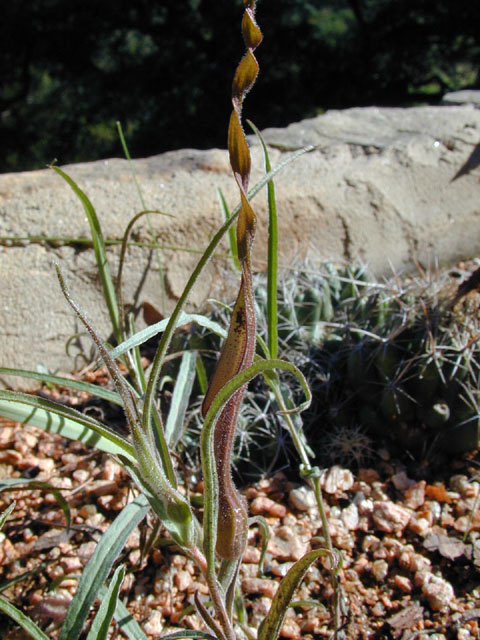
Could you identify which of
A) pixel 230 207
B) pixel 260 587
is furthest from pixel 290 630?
pixel 230 207

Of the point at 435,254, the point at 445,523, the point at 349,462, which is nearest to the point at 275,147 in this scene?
the point at 435,254

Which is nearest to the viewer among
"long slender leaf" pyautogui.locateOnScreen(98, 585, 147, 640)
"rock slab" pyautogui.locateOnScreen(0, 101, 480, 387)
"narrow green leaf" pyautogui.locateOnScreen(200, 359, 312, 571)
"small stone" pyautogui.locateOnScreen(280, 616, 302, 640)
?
"narrow green leaf" pyautogui.locateOnScreen(200, 359, 312, 571)

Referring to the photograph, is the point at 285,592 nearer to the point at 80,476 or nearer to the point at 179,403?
the point at 179,403

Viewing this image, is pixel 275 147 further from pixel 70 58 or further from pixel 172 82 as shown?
pixel 70 58

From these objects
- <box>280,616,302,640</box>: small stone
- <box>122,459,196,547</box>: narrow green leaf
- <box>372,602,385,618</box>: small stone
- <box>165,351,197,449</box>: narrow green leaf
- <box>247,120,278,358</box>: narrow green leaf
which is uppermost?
<box>247,120,278,358</box>: narrow green leaf

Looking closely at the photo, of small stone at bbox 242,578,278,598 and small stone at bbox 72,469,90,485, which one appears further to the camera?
small stone at bbox 72,469,90,485

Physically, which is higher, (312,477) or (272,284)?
(272,284)

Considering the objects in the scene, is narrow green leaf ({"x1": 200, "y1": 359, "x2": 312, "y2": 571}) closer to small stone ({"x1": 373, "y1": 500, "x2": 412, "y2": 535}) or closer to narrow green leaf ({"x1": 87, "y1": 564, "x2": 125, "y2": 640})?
narrow green leaf ({"x1": 87, "y1": 564, "x2": 125, "y2": 640})

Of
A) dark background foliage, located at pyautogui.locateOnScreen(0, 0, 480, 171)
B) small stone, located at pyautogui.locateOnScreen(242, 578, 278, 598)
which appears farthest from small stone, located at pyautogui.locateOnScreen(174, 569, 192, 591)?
dark background foliage, located at pyautogui.locateOnScreen(0, 0, 480, 171)
